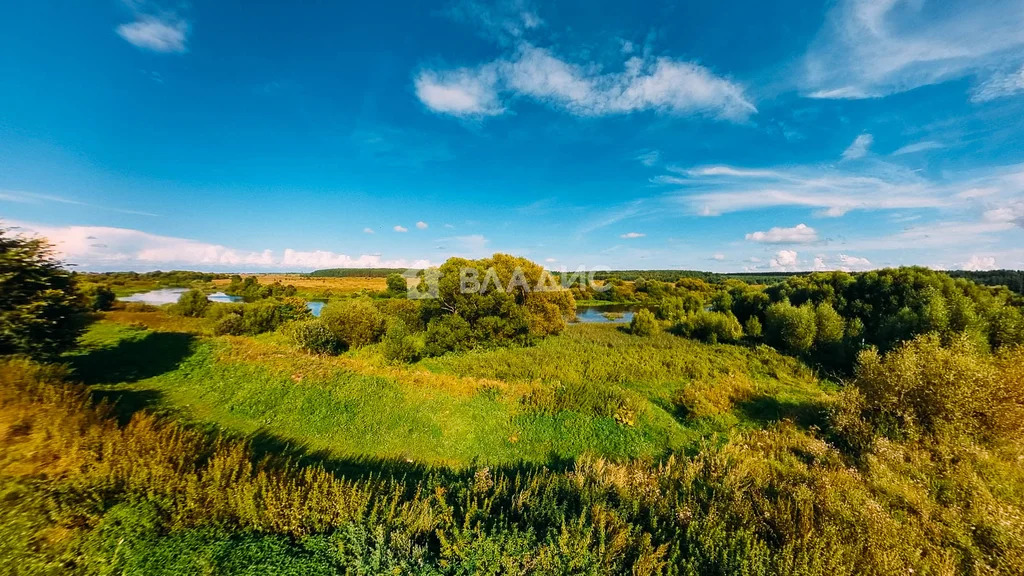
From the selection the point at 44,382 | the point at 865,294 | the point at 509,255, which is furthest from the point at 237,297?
the point at 865,294

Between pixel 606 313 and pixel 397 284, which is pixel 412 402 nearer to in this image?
pixel 606 313

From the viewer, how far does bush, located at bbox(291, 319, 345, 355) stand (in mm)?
22750

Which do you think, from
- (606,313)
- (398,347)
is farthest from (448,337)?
(606,313)

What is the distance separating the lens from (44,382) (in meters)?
9.17

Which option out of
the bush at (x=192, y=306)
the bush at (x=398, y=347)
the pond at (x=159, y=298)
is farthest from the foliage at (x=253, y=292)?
the bush at (x=398, y=347)

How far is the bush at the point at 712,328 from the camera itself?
34188 mm

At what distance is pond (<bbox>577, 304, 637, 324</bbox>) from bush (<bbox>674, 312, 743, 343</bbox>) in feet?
57.0

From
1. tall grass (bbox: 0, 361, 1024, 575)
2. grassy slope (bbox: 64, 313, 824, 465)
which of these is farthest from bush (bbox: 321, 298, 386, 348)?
tall grass (bbox: 0, 361, 1024, 575)

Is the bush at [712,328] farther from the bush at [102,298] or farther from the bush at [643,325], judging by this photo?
the bush at [102,298]

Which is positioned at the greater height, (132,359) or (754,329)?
(132,359)

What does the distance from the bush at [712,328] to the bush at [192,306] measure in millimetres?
55257

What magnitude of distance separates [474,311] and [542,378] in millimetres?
10053

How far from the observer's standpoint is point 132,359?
51.6ft

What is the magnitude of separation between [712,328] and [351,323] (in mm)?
34605
